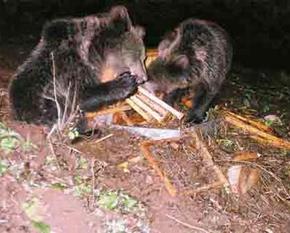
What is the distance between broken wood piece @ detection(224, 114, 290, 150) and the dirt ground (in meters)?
0.09

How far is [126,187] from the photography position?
548 centimetres

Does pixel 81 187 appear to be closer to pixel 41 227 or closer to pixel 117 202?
pixel 117 202

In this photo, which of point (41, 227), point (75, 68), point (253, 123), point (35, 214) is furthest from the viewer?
point (253, 123)

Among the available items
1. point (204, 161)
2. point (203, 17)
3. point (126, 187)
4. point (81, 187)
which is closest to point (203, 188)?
point (204, 161)

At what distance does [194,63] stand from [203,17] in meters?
4.81

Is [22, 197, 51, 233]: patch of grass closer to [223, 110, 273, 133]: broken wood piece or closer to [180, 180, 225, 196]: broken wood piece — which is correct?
[180, 180, 225, 196]: broken wood piece

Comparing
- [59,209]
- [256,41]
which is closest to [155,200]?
[59,209]

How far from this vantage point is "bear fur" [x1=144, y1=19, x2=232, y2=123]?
22.1 feet

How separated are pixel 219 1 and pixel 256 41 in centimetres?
129

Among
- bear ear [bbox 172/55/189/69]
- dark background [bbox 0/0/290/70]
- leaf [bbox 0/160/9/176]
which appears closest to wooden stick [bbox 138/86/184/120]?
bear ear [bbox 172/55/189/69]

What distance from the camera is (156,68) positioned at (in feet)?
22.3

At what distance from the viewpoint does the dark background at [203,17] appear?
409 inches

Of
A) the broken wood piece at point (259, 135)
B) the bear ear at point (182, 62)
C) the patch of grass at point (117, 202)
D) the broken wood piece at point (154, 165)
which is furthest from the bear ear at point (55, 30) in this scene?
the broken wood piece at point (259, 135)

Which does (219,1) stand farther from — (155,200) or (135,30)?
(155,200)
